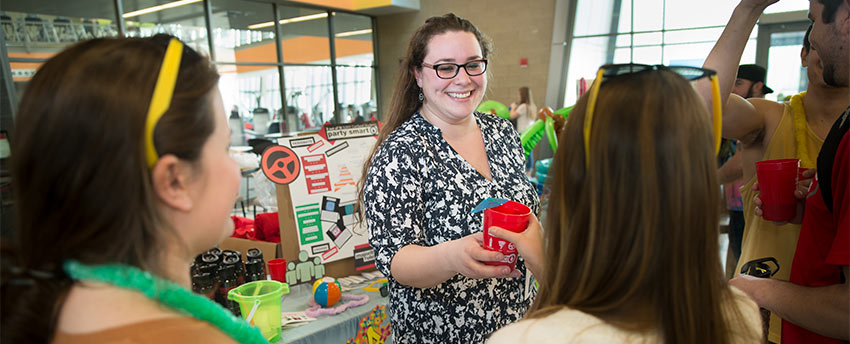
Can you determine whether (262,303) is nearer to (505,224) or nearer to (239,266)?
(239,266)

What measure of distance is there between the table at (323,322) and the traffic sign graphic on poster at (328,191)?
22 cm

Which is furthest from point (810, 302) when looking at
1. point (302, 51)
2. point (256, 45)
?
point (302, 51)

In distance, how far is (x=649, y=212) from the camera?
0.78 metres

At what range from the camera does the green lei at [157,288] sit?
0.67 meters

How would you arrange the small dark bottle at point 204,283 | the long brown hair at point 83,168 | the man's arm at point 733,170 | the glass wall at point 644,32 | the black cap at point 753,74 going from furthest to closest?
1. the glass wall at point 644,32
2. the black cap at point 753,74
3. the man's arm at point 733,170
4. the small dark bottle at point 204,283
5. the long brown hair at point 83,168

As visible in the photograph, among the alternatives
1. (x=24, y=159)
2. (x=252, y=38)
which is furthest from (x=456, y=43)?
(x=252, y=38)

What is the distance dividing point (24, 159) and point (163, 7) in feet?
26.5

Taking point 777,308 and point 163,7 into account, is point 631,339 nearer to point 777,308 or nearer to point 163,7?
point 777,308

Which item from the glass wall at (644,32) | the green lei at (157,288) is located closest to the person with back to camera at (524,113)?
the glass wall at (644,32)

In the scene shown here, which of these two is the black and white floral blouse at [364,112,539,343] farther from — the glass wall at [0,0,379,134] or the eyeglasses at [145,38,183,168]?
the glass wall at [0,0,379,134]

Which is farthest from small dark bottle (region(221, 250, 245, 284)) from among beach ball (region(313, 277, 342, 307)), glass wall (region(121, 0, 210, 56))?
glass wall (region(121, 0, 210, 56))

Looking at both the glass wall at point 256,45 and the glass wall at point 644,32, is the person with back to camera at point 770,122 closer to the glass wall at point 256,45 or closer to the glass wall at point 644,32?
the glass wall at point 256,45

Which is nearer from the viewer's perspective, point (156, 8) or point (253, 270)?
point (253, 270)

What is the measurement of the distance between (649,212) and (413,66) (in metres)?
1.13
